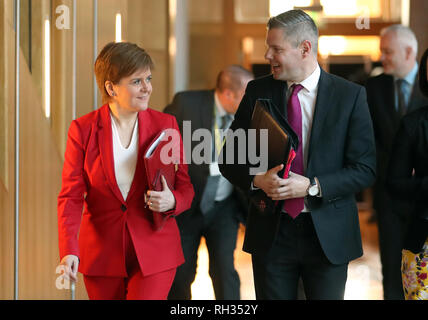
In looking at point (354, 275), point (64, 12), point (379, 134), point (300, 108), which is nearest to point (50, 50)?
point (64, 12)

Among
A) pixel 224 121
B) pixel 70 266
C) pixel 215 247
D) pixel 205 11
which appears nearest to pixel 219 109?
pixel 224 121

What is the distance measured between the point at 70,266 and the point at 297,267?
3.03 feet

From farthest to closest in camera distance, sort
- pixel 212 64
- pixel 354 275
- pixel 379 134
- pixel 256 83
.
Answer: pixel 212 64 < pixel 354 275 < pixel 379 134 < pixel 256 83

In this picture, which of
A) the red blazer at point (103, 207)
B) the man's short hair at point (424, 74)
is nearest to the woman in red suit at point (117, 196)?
the red blazer at point (103, 207)

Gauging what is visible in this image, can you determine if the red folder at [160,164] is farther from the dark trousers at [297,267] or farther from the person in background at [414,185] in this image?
the person in background at [414,185]

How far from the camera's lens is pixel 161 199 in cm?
256

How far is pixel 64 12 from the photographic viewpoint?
356 cm

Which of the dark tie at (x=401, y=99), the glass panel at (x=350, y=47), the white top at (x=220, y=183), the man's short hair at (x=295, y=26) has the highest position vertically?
the glass panel at (x=350, y=47)

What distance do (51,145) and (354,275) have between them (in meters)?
3.65

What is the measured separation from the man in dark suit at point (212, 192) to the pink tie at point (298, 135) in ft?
4.60

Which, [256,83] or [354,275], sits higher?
[256,83]

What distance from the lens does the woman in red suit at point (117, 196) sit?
103 inches

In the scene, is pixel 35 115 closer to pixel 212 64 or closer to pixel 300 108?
pixel 300 108

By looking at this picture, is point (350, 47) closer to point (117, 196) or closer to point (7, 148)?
point (7, 148)
